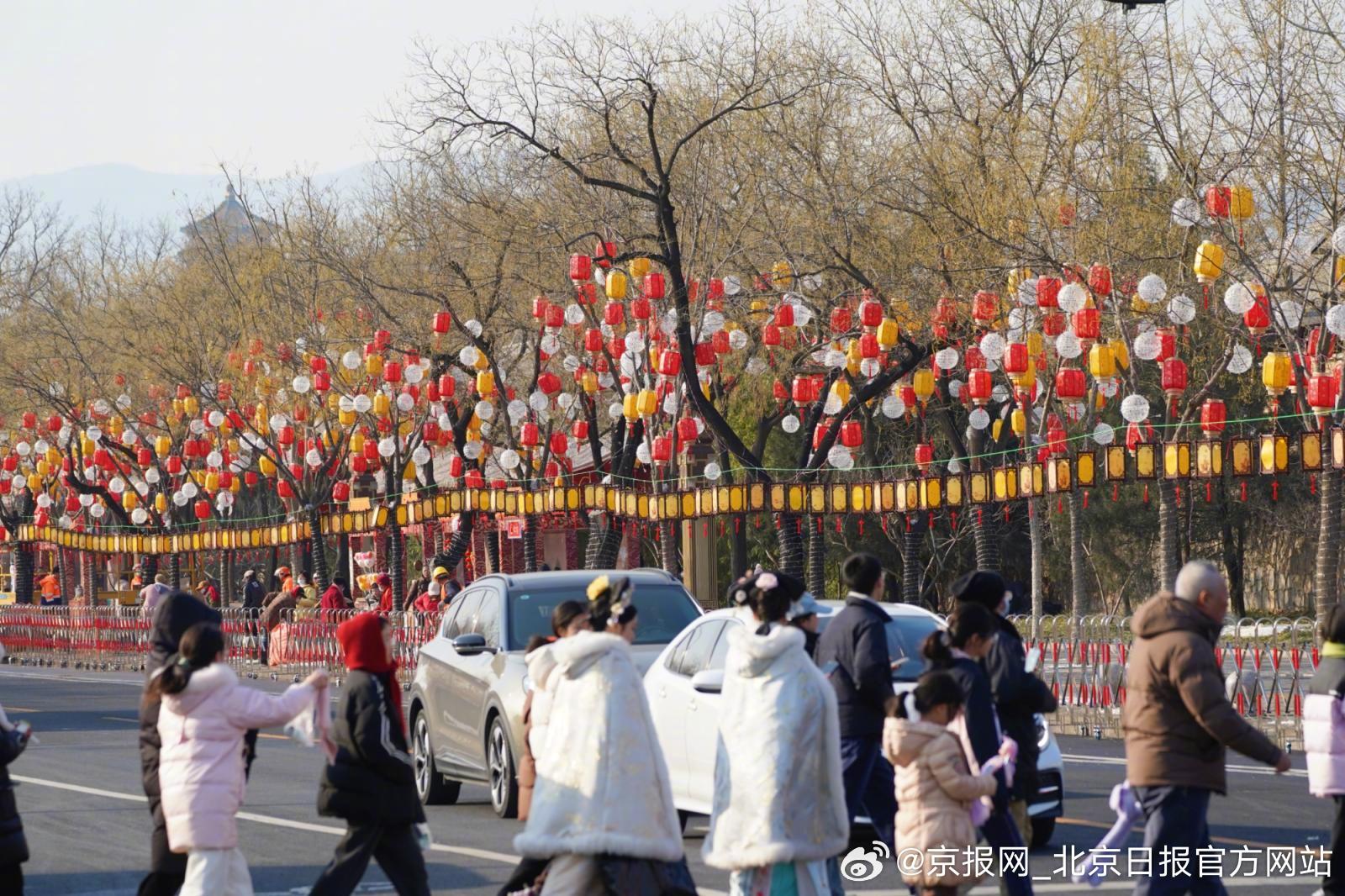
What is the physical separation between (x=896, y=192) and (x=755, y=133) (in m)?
2.75

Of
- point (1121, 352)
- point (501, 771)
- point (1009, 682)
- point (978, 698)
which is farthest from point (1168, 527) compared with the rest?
point (978, 698)

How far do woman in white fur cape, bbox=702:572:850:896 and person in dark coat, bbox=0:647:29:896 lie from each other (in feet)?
9.36

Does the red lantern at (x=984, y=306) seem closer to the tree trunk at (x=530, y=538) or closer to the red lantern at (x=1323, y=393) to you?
the red lantern at (x=1323, y=393)

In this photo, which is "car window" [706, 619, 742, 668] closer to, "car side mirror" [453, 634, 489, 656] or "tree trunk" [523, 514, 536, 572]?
"car side mirror" [453, 634, 489, 656]

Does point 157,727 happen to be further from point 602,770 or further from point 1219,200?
point 1219,200

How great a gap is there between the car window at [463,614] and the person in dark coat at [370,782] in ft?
19.7

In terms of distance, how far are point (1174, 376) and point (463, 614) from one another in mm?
11176

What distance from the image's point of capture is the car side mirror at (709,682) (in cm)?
1078

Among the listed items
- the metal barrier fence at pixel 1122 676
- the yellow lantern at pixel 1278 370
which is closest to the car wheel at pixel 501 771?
the metal barrier fence at pixel 1122 676

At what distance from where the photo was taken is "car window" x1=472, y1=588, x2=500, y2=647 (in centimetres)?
1406

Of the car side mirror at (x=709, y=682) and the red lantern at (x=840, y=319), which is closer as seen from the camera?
the car side mirror at (x=709, y=682)

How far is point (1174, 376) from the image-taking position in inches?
910

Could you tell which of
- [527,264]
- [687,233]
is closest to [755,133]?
[687,233]

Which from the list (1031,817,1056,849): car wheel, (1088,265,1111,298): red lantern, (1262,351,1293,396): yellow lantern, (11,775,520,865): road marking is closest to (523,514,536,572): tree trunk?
(1088,265,1111,298): red lantern
